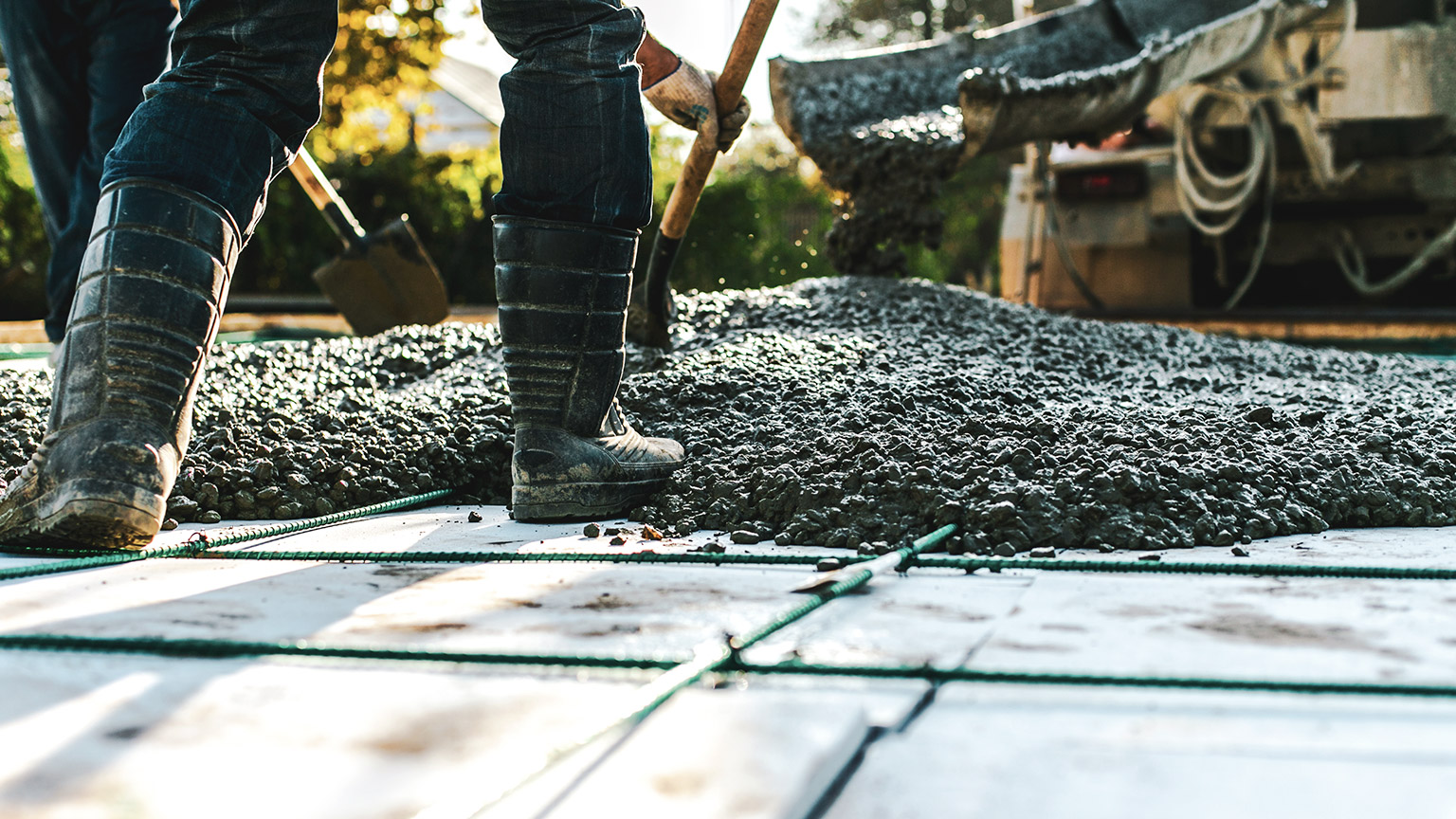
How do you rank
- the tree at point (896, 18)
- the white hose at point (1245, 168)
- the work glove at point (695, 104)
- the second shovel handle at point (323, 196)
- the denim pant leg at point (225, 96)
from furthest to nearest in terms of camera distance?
1. the tree at point (896, 18)
2. the white hose at point (1245, 168)
3. the second shovel handle at point (323, 196)
4. the work glove at point (695, 104)
5. the denim pant leg at point (225, 96)

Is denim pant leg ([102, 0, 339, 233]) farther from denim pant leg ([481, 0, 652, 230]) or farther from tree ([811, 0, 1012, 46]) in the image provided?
tree ([811, 0, 1012, 46])

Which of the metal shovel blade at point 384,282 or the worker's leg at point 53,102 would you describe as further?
the metal shovel blade at point 384,282

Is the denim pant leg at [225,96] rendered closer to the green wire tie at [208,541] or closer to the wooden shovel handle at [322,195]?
the green wire tie at [208,541]

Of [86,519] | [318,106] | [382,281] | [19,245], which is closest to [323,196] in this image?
[382,281]

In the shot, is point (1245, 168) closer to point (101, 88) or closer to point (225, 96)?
point (101, 88)

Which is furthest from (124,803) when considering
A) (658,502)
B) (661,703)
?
(658,502)

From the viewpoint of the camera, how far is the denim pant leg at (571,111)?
1.73m

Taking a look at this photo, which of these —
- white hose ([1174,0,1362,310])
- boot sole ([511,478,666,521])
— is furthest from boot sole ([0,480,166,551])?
white hose ([1174,0,1362,310])

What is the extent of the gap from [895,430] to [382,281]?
2675mm

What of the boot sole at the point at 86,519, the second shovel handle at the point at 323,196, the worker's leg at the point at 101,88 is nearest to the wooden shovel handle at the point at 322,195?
the second shovel handle at the point at 323,196

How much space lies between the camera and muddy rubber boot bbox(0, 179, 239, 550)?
1.51 metres

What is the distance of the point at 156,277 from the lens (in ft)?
5.10

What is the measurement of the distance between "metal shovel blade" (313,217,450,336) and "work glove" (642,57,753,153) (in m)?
1.97

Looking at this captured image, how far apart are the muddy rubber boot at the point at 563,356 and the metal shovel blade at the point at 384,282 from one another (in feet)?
8.04
